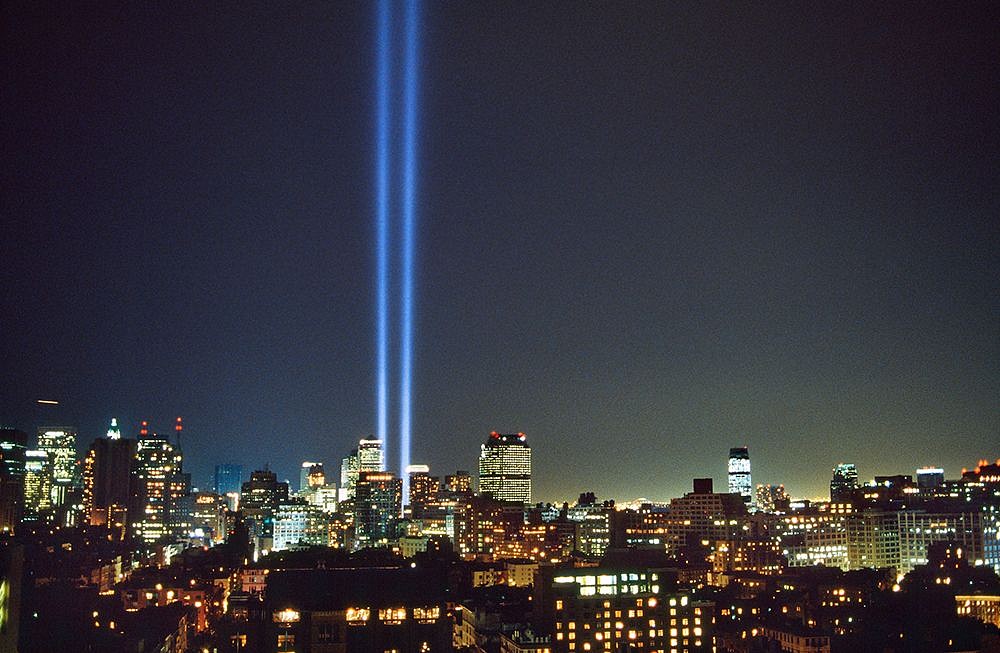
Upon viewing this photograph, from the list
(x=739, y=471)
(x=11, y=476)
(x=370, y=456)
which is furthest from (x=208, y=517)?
(x=11, y=476)

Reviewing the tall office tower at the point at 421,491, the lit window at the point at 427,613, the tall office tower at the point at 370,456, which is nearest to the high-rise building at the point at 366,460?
the tall office tower at the point at 370,456

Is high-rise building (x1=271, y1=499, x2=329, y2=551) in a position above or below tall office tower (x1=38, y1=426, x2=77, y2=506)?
below

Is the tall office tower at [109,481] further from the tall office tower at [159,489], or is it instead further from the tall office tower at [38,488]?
the tall office tower at [38,488]

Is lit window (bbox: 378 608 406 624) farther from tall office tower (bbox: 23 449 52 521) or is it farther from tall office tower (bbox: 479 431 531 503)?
tall office tower (bbox: 479 431 531 503)

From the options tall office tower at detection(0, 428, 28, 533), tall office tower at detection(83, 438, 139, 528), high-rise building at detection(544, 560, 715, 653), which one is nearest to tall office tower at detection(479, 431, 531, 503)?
tall office tower at detection(83, 438, 139, 528)

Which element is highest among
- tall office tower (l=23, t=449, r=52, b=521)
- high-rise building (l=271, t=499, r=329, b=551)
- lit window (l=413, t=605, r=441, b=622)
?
tall office tower (l=23, t=449, r=52, b=521)

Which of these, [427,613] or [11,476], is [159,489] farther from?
[427,613]

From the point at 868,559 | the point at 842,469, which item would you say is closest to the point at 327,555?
the point at 868,559
